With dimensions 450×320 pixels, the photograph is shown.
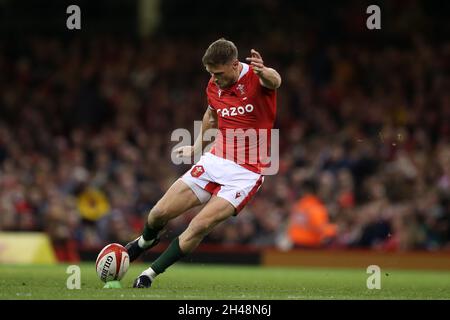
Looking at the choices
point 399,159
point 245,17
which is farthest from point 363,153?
point 245,17

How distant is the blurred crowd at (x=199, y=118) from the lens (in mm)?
18172

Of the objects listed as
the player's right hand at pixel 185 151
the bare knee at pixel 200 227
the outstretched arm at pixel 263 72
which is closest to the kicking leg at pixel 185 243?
the bare knee at pixel 200 227

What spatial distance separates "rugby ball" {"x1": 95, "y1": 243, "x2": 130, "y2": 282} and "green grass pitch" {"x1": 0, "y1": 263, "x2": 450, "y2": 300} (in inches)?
6.7

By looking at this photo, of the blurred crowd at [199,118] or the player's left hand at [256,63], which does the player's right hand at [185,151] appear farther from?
the blurred crowd at [199,118]

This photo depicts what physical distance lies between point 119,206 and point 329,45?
538 cm

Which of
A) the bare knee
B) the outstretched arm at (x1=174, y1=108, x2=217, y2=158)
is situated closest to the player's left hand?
the outstretched arm at (x1=174, y1=108, x2=217, y2=158)

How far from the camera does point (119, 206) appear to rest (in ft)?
63.9

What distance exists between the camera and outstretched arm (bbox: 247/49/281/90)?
9727 millimetres

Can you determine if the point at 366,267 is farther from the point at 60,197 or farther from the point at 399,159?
the point at 60,197

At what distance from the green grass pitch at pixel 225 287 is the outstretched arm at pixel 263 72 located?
2.01 m

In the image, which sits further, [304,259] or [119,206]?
[119,206]

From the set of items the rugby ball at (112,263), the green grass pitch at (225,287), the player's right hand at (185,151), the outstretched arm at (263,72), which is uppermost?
the outstretched arm at (263,72)

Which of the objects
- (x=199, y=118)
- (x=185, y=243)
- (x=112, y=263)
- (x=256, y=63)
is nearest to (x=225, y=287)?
(x=185, y=243)

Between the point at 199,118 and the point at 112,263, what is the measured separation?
1134cm
